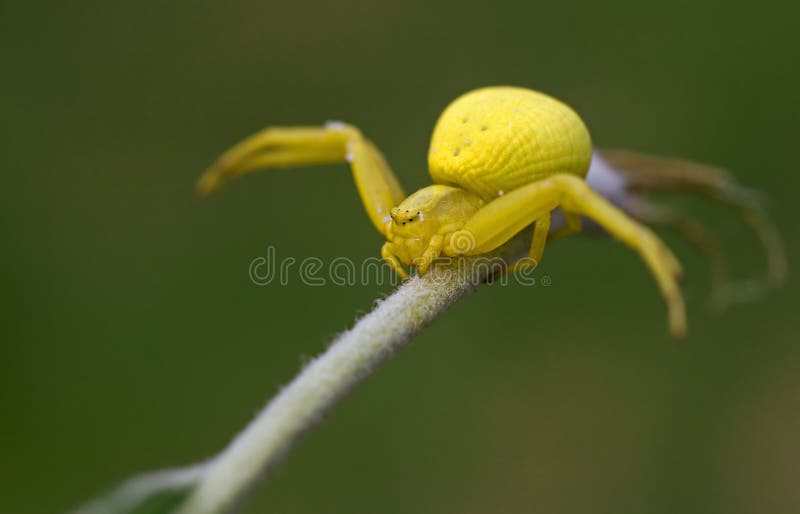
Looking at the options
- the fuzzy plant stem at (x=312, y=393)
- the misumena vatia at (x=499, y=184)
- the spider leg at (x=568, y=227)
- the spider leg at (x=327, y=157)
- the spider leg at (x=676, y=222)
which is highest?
the spider leg at (x=327, y=157)

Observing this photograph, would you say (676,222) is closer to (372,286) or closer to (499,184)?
(499,184)

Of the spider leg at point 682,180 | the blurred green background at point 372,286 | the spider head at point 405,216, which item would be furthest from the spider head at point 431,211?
the blurred green background at point 372,286

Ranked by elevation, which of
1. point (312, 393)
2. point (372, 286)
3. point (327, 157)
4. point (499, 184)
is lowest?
point (312, 393)

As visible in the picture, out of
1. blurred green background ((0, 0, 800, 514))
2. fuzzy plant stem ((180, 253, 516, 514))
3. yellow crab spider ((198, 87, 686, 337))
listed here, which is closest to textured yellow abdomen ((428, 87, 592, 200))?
yellow crab spider ((198, 87, 686, 337))

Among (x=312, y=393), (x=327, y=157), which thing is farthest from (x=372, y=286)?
(x=312, y=393)

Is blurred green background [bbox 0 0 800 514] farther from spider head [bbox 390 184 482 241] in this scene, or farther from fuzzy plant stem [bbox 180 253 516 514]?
fuzzy plant stem [bbox 180 253 516 514]

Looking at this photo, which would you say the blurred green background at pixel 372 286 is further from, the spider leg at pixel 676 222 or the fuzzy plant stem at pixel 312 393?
the fuzzy plant stem at pixel 312 393

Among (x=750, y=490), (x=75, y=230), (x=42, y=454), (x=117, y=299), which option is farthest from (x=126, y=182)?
(x=750, y=490)

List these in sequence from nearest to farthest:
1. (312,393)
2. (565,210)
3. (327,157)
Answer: (312,393) → (565,210) → (327,157)
